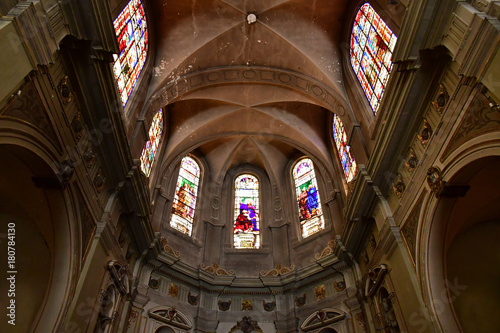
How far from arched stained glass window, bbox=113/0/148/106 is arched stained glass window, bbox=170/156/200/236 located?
5.72 metres

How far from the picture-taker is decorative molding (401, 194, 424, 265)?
7.81 m

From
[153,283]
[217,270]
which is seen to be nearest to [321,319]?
[217,270]

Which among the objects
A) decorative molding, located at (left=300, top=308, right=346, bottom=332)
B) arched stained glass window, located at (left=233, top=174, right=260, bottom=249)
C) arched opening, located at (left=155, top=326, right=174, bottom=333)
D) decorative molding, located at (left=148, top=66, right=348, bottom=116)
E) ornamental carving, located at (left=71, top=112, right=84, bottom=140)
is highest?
decorative molding, located at (left=148, top=66, right=348, bottom=116)

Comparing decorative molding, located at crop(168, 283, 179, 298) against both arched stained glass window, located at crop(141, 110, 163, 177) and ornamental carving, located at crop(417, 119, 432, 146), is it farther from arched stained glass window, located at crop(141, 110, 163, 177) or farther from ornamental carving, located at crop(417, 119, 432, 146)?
ornamental carving, located at crop(417, 119, 432, 146)

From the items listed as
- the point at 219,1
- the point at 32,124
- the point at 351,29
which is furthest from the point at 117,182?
the point at 351,29

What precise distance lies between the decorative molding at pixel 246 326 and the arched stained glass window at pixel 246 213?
327cm

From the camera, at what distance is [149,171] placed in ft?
42.8

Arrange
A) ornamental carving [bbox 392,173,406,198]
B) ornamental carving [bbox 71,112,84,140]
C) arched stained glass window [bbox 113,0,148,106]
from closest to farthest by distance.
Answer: ornamental carving [bbox 71,112,84,140] < ornamental carving [bbox 392,173,406,198] < arched stained glass window [bbox 113,0,148,106]

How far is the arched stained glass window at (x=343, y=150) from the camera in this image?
Result: 12.7m

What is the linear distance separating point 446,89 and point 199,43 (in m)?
8.88

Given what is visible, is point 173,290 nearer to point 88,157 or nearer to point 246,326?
point 246,326

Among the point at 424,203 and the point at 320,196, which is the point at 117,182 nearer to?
the point at 424,203

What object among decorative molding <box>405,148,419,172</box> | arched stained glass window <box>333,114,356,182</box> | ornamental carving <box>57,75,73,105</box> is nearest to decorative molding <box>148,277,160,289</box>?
ornamental carving <box>57,75,73,105</box>

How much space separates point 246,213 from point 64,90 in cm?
1074
